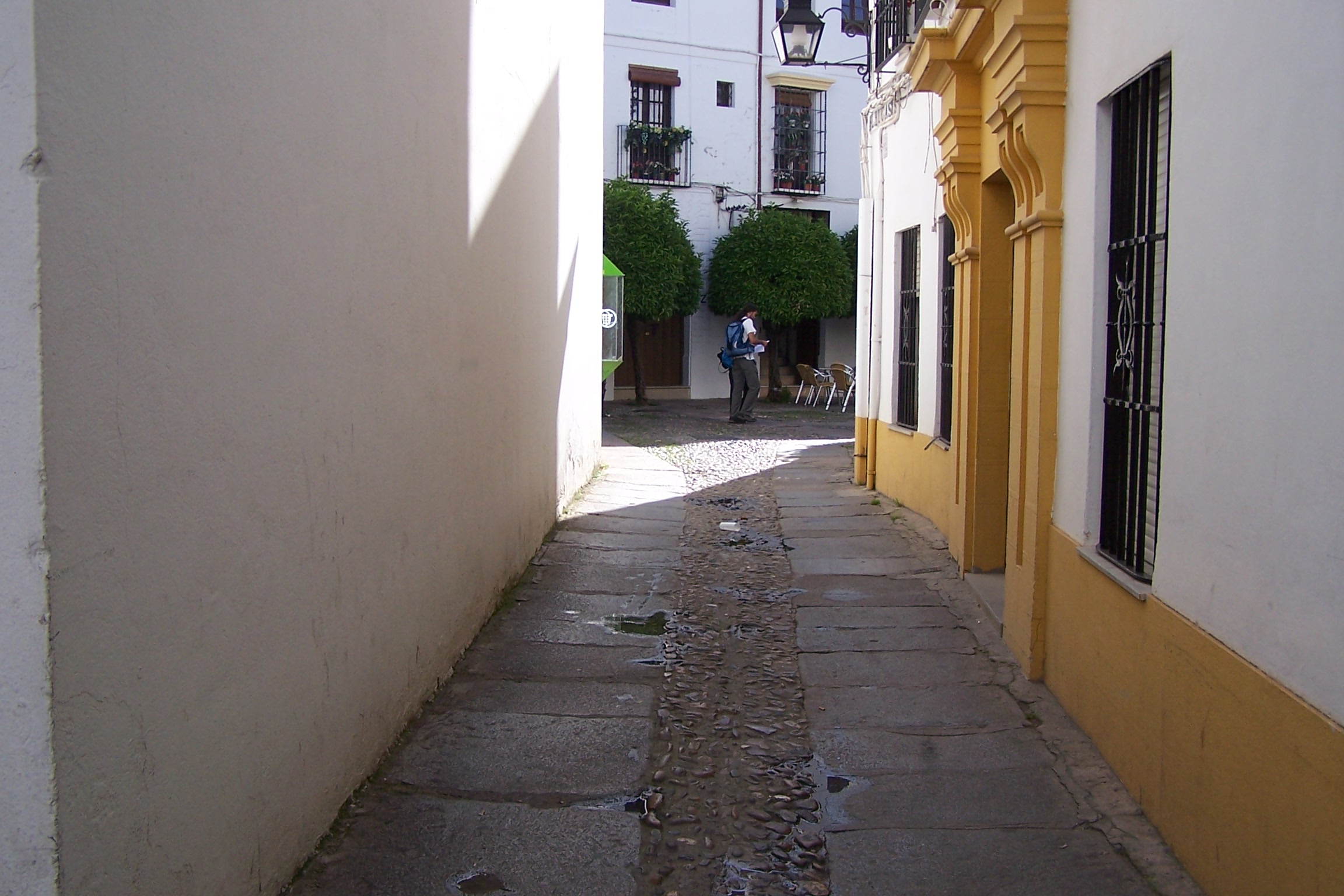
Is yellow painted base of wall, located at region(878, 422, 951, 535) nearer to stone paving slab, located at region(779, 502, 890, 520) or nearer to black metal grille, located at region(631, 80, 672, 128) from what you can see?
stone paving slab, located at region(779, 502, 890, 520)

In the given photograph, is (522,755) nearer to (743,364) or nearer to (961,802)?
(961,802)

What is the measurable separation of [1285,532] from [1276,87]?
1070 mm

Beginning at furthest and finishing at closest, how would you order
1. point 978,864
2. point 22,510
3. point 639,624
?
1. point 639,624
2. point 978,864
3. point 22,510

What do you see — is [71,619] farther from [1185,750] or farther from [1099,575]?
[1099,575]

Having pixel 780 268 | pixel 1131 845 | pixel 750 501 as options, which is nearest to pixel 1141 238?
pixel 1131 845

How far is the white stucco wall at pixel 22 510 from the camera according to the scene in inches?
79.7

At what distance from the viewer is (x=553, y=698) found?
4797 mm

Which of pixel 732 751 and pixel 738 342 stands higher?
pixel 738 342

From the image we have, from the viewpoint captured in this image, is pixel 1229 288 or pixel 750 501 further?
pixel 750 501

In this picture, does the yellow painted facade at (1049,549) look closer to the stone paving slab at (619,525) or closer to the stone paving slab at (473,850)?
the stone paving slab at (473,850)

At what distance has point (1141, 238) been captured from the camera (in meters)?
4.07

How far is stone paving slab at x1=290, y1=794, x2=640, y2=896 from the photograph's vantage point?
327 centimetres

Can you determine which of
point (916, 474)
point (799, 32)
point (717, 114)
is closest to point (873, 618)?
point (916, 474)

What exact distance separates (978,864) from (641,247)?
673 inches
